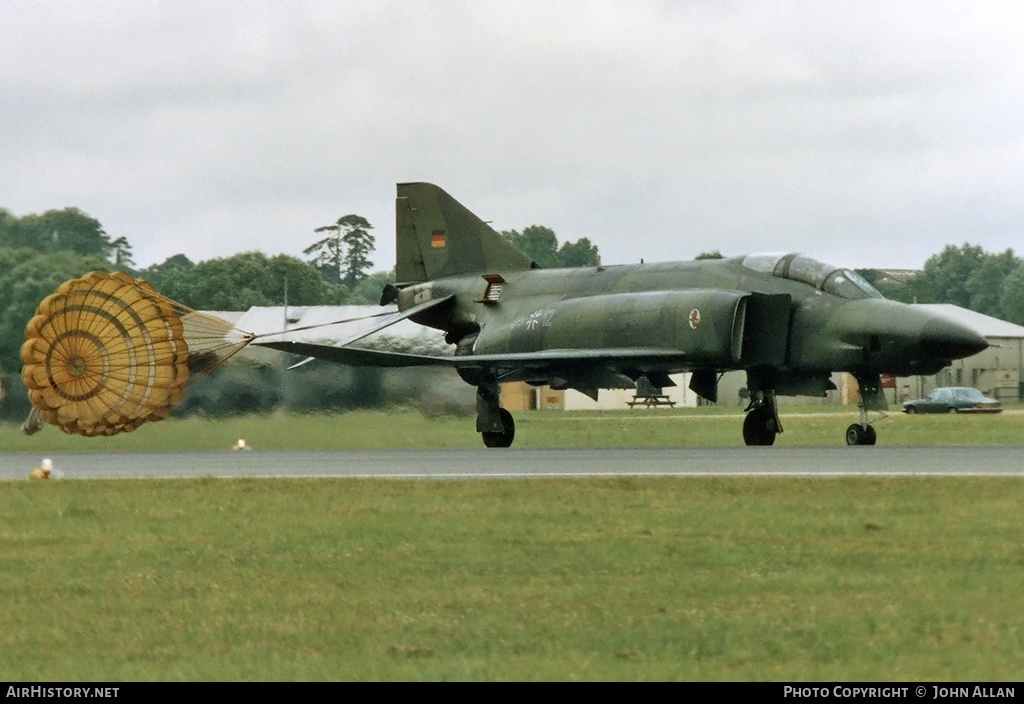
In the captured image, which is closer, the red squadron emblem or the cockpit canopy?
the cockpit canopy

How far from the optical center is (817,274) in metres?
24.3

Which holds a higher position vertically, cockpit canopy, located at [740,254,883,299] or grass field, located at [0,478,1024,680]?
cockpit canopy, located at [740,254,883,299]

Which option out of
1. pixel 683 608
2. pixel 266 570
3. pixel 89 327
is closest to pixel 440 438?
pixel 89 327

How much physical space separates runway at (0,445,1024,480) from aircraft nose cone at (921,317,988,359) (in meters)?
1.46

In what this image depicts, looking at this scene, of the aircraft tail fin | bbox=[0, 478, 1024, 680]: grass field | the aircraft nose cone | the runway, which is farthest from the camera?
the aircraft tail fin

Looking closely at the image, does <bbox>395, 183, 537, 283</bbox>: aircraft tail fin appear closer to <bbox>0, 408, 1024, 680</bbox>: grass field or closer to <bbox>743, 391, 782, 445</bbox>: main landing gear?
<bbox>743, 391, 782, 445</bbox>: main landing gear

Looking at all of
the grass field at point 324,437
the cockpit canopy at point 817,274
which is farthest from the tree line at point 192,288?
the cockpit canopy at point 817,274

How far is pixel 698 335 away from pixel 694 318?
27 cm

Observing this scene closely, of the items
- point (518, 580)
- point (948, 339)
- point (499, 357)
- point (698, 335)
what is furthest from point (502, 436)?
point (518, 580)

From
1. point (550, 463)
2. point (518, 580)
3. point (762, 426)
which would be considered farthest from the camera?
point (762, 426)

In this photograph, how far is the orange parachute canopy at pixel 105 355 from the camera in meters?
24.2

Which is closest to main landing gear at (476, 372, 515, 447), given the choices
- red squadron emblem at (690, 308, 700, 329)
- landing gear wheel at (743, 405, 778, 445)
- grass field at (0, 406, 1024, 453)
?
grass field at (0, 406, 1024, 453)

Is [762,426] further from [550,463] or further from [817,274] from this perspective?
[550,463]

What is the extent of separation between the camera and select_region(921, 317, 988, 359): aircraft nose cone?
2272cm
